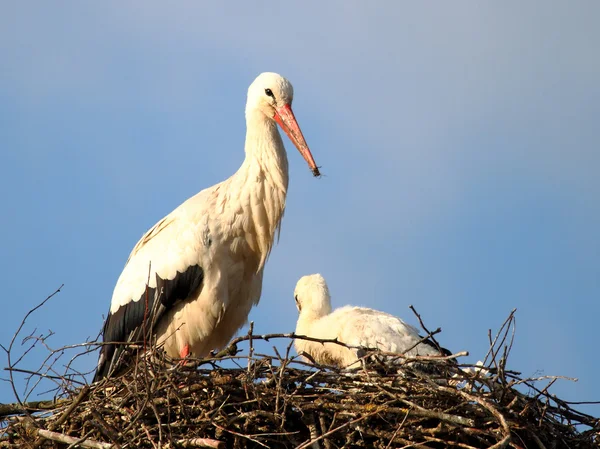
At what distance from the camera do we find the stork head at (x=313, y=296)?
8305mm

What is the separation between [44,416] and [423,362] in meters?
1.98

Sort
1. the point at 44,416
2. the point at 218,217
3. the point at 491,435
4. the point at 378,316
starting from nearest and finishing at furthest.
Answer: the point at 491,435, the point at 44,416, the point at 218,217, the point at 378,316

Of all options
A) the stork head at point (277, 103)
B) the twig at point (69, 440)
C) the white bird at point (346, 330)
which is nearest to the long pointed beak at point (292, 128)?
the stork head at point (277, 103)

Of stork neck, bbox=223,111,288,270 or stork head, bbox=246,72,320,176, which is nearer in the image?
stork neck, bbox=223,111,288,270

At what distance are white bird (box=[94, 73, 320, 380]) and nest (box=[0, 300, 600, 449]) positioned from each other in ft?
3.87

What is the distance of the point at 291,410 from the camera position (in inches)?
206

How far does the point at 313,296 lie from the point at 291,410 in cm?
319

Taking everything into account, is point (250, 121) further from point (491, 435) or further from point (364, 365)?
point (491, 435)

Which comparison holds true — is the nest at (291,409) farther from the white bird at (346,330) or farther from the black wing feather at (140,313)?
the white bird at (346,330)

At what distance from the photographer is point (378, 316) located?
25.2ft

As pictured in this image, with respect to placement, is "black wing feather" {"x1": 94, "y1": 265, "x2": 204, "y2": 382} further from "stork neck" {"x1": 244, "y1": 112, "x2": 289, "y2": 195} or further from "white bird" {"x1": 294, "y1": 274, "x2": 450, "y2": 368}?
"white bird" {"x1": 294, "y1": 274, "x2": 450, "y2": 368}

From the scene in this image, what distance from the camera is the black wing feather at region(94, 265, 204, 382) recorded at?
651 centimetres

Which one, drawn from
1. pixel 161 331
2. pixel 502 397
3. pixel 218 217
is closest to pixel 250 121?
pixel 218 217

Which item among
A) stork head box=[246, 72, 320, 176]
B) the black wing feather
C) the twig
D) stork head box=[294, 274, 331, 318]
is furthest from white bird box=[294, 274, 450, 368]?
the twig
